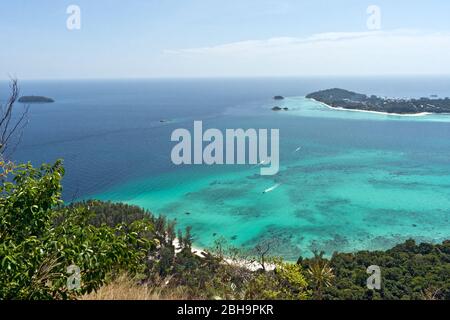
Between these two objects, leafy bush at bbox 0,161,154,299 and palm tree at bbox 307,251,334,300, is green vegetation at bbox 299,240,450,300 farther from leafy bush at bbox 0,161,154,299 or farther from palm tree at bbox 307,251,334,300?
leafy bush at bbox 0,161,154,299

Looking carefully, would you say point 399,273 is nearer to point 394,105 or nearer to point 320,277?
point 320,277

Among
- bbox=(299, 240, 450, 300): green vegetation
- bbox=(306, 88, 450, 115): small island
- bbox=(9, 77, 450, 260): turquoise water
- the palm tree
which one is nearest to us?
bbox=(299, 240, 450, 300): green vegetation

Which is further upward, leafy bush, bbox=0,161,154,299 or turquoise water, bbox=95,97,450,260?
leafy bush, bbox=0,161,154,299

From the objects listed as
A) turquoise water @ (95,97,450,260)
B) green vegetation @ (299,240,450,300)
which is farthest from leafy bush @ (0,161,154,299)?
turquoise water @ (95,97,450,260)

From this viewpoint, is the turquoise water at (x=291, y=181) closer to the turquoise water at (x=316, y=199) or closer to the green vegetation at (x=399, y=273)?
the turquoise water at (x=316, y=199)

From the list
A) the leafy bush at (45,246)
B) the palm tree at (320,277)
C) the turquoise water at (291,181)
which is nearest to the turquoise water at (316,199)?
the turquoise water at (291,181)
